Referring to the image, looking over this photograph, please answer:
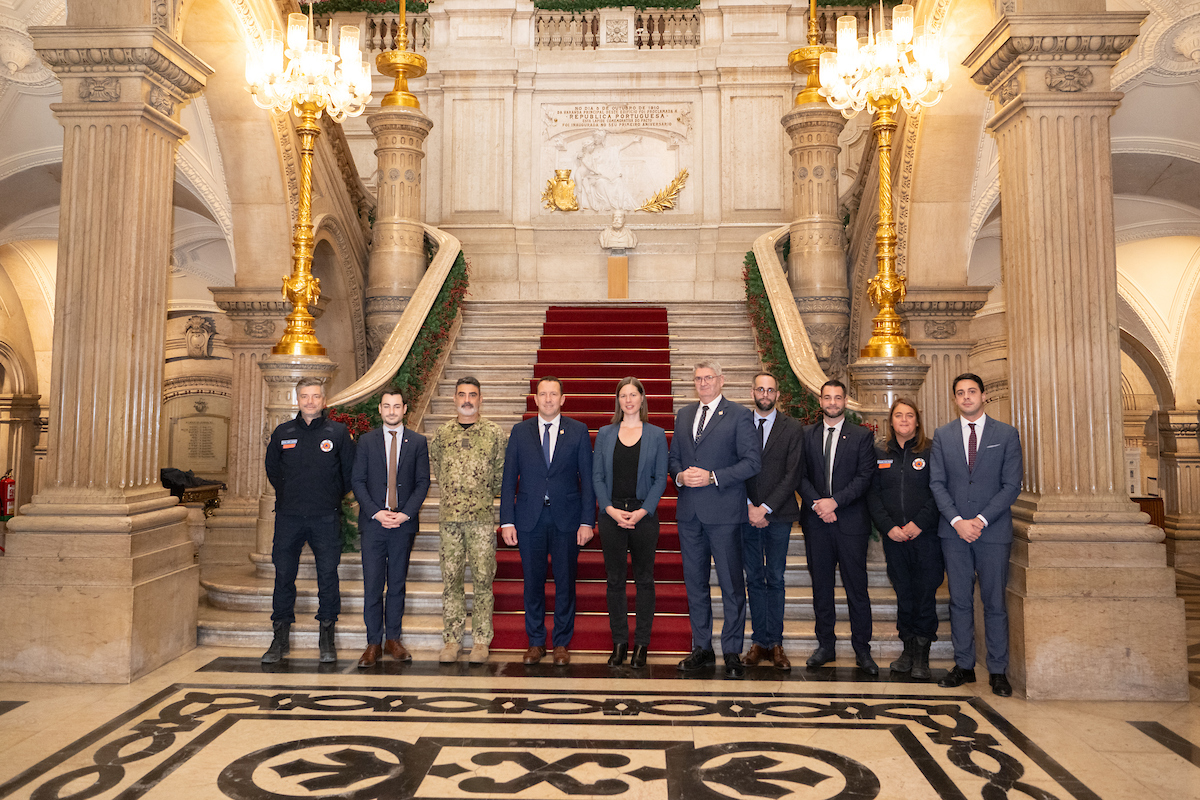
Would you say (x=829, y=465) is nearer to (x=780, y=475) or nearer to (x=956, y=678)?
(x=780, y=475)

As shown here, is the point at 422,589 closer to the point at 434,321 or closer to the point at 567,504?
the point at 567,504

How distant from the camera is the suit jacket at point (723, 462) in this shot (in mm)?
4859

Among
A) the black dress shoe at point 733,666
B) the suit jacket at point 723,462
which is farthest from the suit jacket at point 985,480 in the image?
the black dress shoe at point 733,666

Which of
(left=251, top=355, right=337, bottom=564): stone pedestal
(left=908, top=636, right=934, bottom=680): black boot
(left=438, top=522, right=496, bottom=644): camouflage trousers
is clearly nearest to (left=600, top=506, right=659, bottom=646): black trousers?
(left=438, top=522, right=496, bottom=644): camouflage trousers

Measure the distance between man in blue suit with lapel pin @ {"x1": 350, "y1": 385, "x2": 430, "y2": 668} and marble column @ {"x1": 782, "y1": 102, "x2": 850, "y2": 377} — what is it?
5.35 metres

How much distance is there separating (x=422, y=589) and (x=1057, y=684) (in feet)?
12.4

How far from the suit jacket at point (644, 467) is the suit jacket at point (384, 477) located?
1.02m

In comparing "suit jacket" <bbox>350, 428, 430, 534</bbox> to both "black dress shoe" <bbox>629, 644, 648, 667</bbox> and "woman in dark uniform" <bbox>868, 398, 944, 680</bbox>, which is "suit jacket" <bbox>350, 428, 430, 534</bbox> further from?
"woman in dark uniform" <bbox>868, 398, 944, 680</bbox>

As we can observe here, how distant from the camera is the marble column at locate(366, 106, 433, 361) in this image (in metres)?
9.73

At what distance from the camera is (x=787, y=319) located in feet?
27.1

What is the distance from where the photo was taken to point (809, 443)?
202 inches

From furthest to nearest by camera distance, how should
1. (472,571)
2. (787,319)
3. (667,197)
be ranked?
(667,197)
(787,319)
(472,571)

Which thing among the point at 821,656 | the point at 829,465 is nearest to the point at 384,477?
the point at 829,465

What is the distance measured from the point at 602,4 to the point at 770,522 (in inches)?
433
